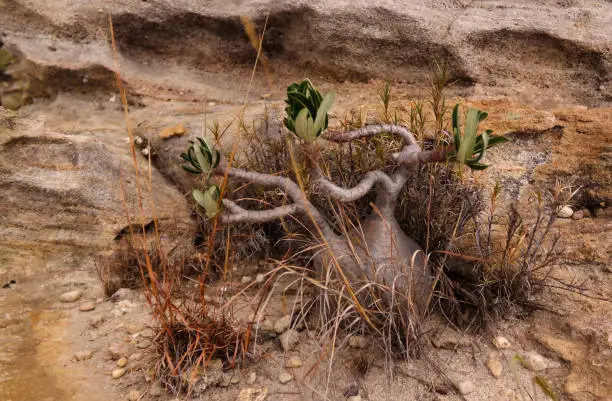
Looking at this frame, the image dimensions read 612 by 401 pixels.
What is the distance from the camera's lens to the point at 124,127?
3.01m

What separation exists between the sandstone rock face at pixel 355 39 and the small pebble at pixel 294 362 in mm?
1899

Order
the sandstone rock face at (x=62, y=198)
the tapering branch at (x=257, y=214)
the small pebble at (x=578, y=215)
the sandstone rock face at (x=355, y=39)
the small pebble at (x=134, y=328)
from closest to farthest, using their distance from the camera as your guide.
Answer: the tapering branch at (x=257, y=214)
the small pebble at (x=134, y=328)
the small pebble at (x=578, y=215)
the sandstone rock face at (x=62, y=198)
the sandstone rock face at (x=355, y=39)

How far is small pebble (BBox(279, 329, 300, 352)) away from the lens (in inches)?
73.4

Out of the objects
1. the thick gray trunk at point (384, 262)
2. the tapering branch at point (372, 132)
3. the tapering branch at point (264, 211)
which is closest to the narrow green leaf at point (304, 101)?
the tapering branch at point (372, 132)

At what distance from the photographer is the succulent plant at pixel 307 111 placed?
1.68m

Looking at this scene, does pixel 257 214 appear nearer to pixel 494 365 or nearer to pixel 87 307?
pixel 87 307

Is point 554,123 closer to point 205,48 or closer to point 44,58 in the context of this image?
point 205,48

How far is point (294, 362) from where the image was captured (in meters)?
1.83

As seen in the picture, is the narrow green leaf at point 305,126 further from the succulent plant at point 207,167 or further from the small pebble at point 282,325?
the small pebble at point 282,325

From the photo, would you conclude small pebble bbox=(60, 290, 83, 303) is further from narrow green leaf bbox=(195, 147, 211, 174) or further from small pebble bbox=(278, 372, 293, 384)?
small pebble bbox=(278, 372, 293, 384)

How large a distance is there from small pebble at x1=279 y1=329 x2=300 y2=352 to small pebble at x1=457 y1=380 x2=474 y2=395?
23.6 inches

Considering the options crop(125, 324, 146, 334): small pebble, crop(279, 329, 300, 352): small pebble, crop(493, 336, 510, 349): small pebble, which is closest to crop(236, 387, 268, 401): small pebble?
crop(279, 329, 300, 352): small pebble

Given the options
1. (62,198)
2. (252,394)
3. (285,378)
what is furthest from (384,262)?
(62,198)

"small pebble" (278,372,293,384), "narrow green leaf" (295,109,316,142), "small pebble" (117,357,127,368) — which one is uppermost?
"narrow green leaf" (295,109,316,142)
